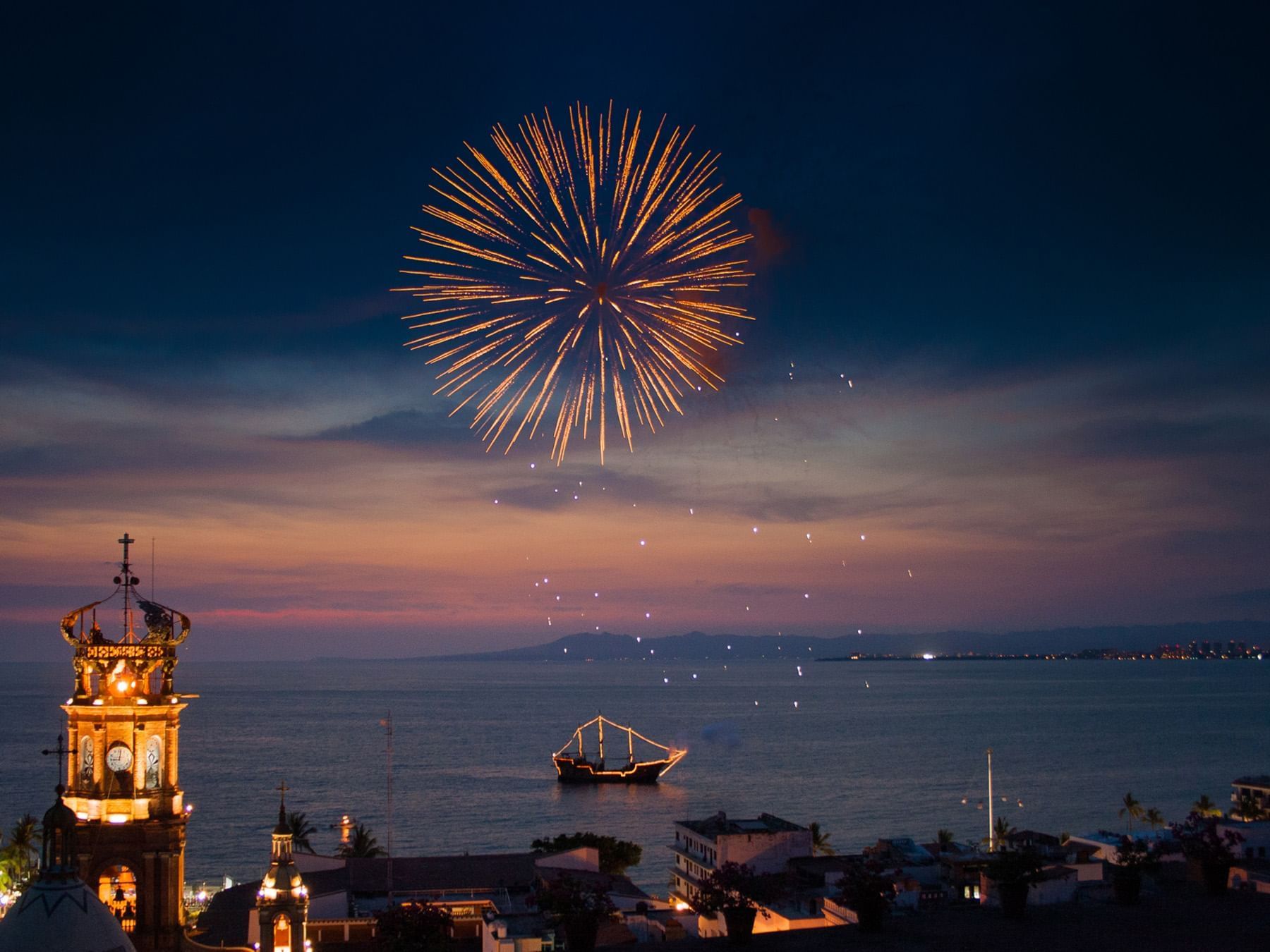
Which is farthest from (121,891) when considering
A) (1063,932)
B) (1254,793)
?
(1254,793)

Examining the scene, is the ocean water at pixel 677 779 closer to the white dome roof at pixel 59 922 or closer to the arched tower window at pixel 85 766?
the arched tower window at pixel 85 766

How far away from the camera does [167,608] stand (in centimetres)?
2406

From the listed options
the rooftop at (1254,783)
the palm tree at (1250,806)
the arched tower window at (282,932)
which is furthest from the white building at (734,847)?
the rooftop at (1254,783)

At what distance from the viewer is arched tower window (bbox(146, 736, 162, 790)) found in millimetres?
22953

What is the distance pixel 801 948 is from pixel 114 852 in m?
15.3

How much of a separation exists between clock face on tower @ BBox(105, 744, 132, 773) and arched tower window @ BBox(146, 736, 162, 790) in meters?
0.33

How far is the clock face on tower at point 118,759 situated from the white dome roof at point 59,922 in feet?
25.3

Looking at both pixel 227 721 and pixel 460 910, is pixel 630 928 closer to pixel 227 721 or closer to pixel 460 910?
pixel 460 910

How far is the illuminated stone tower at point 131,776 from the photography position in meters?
22.0

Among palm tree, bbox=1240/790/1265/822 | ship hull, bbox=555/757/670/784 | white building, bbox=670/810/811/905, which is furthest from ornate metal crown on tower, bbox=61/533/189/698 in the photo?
ship hull, bbox=555/757/670/784

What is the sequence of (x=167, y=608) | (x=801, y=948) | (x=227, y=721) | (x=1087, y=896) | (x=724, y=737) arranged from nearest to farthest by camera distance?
(x=801, y=948) < (x=1087, y=896) < (x=167, y=608) < (x=724, y=737) < (x=227, y=721)

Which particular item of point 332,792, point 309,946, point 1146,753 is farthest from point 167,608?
point 1146,753

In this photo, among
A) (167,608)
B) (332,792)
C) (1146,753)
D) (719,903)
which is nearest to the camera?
(719,903)

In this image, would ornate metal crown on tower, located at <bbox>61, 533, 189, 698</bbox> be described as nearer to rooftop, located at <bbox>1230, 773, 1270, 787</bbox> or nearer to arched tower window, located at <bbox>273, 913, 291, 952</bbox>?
arched tower window, located at <bbox>273, 913, 291, 952</bbox>
